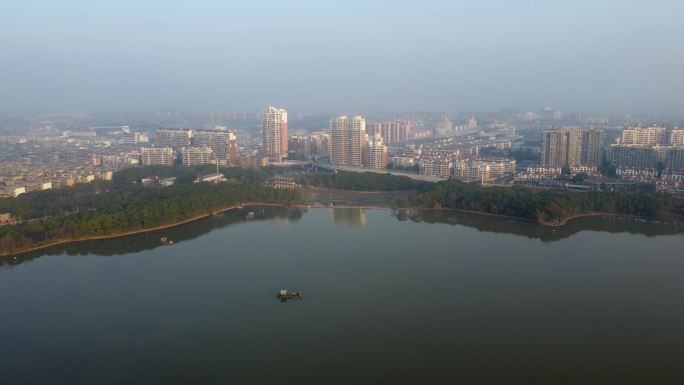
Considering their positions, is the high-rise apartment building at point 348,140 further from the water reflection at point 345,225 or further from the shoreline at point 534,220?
the water reflection at point 345,225

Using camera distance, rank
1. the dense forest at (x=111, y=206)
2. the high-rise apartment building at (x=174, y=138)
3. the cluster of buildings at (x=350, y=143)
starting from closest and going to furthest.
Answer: the dense forest at (x=111, y=206) < the cluster of buildings at (x=350, y=143) < the high-rise apartment building at (x=174, y=138)

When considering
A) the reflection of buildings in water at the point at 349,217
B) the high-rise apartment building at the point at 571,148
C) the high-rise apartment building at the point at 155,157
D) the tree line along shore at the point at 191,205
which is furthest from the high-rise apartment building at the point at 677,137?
the high-rise apartment building at the point at 155,157

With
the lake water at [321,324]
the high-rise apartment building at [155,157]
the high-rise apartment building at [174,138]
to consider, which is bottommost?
the lake water at [321,324]

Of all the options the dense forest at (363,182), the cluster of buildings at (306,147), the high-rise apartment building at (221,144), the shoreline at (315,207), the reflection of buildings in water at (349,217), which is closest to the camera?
the shoreline at (315,207)

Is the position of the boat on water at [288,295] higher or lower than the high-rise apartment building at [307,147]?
lower

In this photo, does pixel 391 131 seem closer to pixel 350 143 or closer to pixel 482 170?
pixel 350 143

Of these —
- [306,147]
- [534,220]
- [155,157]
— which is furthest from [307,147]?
[534,220]
